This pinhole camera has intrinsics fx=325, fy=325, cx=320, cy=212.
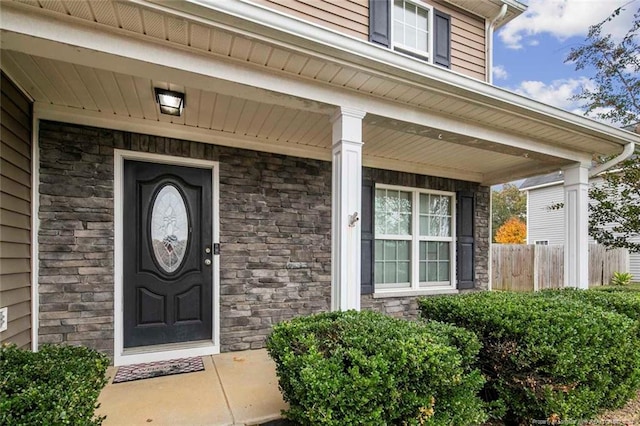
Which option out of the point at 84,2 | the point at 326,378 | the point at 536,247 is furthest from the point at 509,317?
the point at 536,247

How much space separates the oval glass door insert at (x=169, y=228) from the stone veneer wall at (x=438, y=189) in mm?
2309

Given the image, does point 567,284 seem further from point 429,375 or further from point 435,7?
point 435,7

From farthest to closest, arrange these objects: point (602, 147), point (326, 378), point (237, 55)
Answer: point (602, 147) → point (237, 55) → point (326, 378)

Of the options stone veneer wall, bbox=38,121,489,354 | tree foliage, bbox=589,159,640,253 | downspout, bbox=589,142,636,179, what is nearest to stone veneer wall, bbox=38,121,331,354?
stone veneer wall, bbox=38,121,489,354

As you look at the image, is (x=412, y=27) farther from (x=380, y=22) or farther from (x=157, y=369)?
(x=157, y=369)

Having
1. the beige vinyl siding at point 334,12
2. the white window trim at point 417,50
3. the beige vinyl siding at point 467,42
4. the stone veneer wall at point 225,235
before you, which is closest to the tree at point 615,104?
the beige vinyl siding at point 467,42

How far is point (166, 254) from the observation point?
3322 millimetres

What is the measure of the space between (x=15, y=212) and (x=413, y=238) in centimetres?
436

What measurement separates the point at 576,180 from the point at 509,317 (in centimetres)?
260

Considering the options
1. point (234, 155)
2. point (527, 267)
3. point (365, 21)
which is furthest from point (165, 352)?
point (527, 267)

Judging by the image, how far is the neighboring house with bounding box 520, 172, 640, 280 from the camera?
539 inches

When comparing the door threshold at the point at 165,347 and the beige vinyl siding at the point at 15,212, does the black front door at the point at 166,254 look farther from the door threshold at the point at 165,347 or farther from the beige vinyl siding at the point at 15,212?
the beige vinyl siding at the point at 15,212

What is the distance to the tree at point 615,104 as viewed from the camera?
5.05 m

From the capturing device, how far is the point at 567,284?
12.8 ft
